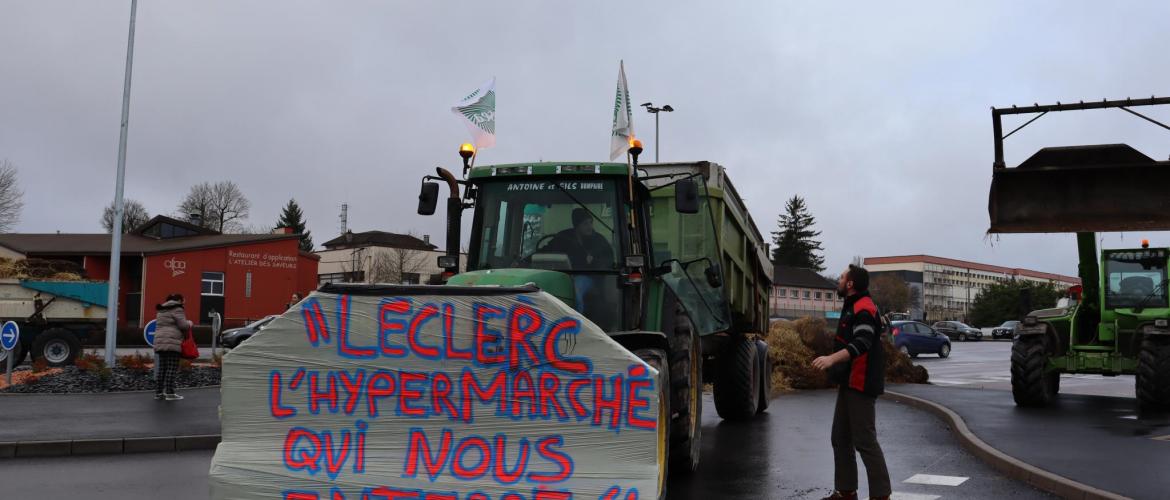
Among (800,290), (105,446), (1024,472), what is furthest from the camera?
(800,290)

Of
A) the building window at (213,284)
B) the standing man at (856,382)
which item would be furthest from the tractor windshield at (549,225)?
the building window at (213,284)

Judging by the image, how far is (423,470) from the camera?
17.8 ft

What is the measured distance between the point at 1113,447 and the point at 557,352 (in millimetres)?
7187

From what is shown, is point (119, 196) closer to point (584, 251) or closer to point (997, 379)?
point (584, 251)

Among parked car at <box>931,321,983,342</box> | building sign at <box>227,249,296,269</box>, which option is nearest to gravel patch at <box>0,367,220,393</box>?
building sign at <box>227,249,296,269</box>

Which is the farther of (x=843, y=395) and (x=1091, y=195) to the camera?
(x=1091, y=195)

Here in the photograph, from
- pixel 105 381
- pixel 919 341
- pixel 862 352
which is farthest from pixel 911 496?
pixel 919 341

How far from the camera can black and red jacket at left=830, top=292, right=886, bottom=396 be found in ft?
22.6

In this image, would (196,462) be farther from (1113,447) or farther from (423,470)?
(1113,447)

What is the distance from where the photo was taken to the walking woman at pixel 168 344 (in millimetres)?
14289

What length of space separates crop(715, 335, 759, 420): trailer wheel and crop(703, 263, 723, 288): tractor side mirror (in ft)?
6.16

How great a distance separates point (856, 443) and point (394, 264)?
252 feet

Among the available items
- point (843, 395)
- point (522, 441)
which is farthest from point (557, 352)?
point (843, 395)

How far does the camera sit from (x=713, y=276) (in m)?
10.7
